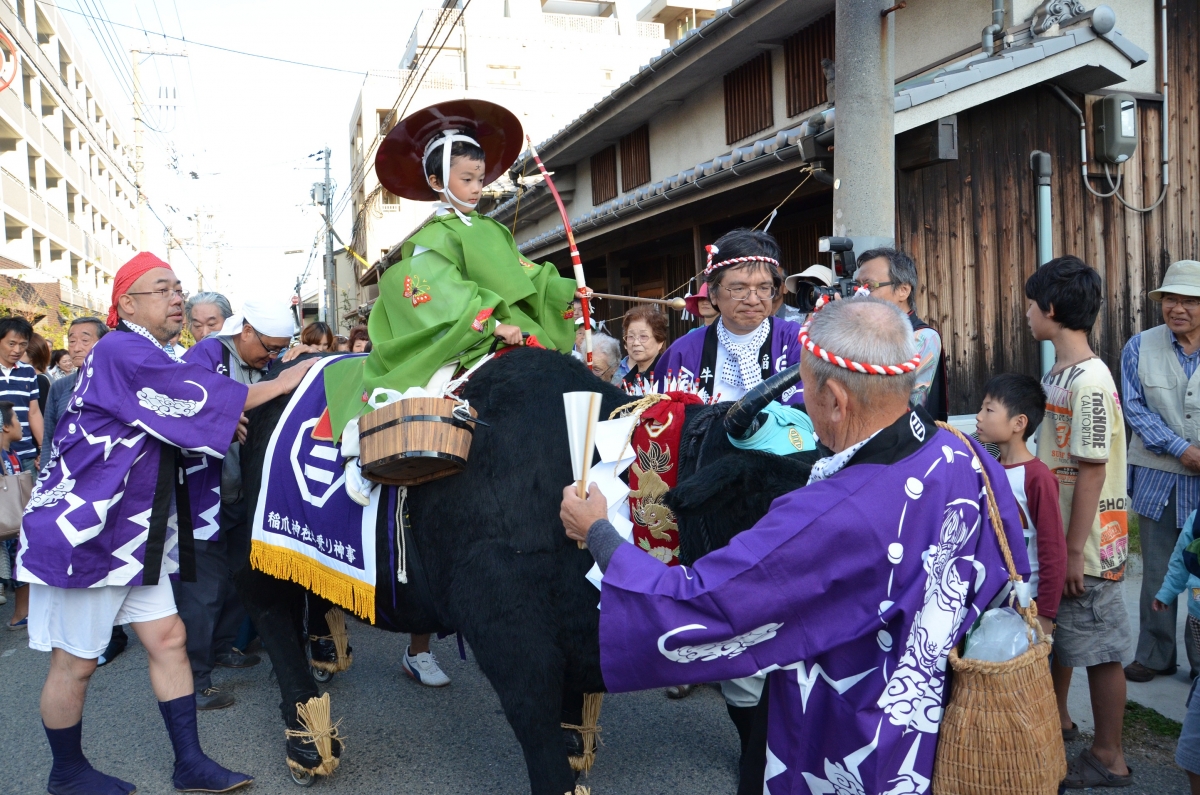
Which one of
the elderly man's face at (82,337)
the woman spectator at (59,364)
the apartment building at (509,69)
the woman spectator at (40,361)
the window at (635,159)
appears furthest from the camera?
the apartment building at (509,69)

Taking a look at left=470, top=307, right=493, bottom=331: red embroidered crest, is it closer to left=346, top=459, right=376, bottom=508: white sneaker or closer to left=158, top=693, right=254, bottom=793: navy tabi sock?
left=346, top=459, right=376, bottom=508: white sneaker

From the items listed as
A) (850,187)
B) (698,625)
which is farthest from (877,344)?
(850,187)

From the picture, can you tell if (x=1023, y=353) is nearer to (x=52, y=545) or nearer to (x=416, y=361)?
(x=416, y=361)

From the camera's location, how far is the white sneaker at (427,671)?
4.32 metres

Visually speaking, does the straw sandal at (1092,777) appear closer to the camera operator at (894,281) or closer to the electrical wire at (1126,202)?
the camera operator at (894,281)

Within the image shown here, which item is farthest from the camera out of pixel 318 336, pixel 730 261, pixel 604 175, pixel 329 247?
pixel 329 247

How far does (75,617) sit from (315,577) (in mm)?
843

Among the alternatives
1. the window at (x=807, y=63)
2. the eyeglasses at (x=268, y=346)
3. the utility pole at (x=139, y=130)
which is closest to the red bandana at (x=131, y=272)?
the eyeglasses at (x=268, y=346)

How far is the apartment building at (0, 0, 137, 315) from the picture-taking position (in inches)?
901

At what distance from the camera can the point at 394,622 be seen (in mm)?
3025

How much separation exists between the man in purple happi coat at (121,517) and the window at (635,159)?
343 inches

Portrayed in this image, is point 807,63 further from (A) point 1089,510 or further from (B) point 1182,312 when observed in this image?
(A) point 1089,510

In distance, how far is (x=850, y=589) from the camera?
1507 millimetres

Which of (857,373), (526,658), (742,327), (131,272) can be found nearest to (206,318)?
(131,272)
